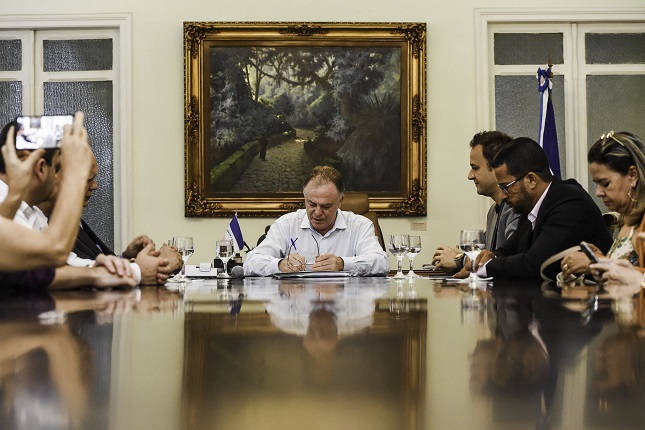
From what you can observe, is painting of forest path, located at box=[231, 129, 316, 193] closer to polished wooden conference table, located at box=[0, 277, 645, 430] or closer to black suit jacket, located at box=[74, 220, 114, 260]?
black suit jacket, located at box=[74, 220, 114, 260]

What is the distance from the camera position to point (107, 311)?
6.47ft

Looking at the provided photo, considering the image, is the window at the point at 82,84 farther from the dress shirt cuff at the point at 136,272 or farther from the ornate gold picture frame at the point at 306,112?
the dress shirt cuff at the point at 136,272

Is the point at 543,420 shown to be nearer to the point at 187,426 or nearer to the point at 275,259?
the point at 187,426

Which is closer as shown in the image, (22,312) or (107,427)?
(107,427)

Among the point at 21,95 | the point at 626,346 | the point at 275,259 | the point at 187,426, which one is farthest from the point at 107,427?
the point at 21,95

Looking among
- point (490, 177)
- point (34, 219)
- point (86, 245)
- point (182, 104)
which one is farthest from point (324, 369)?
point (182, 104)

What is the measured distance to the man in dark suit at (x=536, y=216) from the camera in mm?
3926

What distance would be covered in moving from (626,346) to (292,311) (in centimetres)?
86

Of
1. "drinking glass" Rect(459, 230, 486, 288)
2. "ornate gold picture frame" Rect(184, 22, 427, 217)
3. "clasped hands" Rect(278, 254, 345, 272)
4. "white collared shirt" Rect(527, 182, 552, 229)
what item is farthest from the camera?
"ornate gold picture frame" Rect(184, 22, 427, 217)

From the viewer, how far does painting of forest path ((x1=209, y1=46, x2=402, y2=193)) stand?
754 centimetres

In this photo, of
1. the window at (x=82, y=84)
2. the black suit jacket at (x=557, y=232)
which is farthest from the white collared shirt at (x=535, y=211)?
the window at (x=82, y=84)

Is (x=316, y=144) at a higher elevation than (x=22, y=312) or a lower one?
higher

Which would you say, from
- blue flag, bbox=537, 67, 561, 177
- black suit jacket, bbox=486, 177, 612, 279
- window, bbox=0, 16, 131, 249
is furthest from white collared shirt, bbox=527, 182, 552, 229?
window, bbox=0, 16, 131, 249

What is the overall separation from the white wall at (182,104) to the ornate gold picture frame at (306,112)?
0.14 metres
